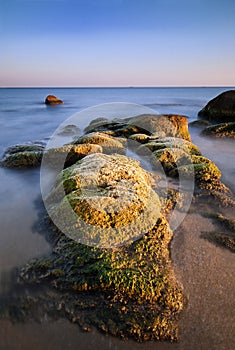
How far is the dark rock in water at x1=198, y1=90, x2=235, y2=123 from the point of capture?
17047 mm

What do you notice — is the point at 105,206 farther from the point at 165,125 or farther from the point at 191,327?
the point at 165,125

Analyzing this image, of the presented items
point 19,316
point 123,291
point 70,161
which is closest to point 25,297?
point 19,316

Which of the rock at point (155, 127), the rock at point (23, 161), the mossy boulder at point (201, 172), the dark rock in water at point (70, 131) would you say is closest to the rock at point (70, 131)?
the dark rock in water at point (70, 131)

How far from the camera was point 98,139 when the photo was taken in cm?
900

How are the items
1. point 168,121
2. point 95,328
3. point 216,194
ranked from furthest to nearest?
point 168,121
point 216,194
point 95,328

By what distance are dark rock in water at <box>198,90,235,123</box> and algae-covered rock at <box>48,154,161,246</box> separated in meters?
14.5

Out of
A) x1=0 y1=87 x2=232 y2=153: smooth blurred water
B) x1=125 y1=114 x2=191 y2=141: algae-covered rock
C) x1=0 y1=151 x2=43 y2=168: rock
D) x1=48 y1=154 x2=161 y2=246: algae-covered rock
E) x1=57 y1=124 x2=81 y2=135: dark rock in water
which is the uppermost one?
→ x1=48 y1=154 x2=161 y2=246: algae-covered rock

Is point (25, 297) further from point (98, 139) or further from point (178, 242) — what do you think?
point (98, 139)

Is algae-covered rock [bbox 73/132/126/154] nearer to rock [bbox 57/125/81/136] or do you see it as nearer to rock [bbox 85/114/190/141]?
rock [bbox 85/114/190/141]

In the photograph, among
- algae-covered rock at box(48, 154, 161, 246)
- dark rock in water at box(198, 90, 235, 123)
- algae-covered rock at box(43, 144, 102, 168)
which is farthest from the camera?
dark rock in water at box(198, 90, 235, 123)

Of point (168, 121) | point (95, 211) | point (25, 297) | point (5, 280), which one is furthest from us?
point (168, 121)

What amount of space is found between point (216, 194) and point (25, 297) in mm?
4427

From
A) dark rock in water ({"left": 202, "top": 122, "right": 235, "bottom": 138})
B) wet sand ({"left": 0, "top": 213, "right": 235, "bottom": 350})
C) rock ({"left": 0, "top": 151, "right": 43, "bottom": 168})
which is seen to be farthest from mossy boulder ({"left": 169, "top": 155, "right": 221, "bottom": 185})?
dark rock in water ({"left": 202, "top": 122, "right": 235, "bottom": 138})

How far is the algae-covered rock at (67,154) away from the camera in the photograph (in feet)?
25.0
